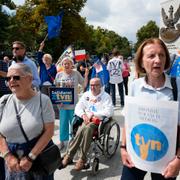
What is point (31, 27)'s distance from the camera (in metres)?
39.2

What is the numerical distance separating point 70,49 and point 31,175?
873 cm

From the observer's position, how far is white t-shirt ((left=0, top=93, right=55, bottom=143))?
242 centimetres

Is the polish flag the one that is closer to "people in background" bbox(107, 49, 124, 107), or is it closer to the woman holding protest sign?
"people in background" bbox(107, 49, 124, 107)

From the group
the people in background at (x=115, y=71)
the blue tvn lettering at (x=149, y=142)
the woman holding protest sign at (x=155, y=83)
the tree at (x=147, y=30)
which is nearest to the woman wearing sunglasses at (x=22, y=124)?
the woman holding protest sign at (x=155, y=83)

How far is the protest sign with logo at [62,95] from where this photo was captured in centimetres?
512

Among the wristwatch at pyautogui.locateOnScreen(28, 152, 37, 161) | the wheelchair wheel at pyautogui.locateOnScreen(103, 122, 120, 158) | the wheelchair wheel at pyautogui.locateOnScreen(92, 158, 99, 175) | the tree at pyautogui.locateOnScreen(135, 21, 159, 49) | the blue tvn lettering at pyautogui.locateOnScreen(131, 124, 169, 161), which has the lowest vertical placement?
the wheelchair wheel at pyautogui.locateOnScreen(92, 158, 99, 175)

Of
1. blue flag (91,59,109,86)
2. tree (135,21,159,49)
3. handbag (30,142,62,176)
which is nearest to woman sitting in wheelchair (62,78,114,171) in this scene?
handbag (30,142,62,176)

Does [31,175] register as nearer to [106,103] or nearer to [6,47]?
[106,103]

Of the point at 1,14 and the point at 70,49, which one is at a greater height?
the point at 1,14

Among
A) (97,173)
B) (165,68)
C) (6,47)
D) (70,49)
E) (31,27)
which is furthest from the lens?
(31,27)

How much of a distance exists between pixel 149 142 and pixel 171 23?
512cm

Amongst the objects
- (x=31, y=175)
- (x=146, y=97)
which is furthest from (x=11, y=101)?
(x=146, y=97)

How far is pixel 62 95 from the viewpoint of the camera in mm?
5152

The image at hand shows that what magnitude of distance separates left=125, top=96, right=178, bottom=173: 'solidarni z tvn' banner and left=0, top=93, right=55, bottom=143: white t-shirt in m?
0.72
